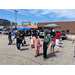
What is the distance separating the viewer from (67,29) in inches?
1404

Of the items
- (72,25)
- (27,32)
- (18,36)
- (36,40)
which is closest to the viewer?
(36,40)

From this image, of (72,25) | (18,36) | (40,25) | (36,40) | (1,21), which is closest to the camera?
(36,40)

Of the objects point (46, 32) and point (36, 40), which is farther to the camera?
point (36, 40)

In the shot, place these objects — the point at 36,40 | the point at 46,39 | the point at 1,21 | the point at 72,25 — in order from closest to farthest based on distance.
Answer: the point at 46,39 → the point at 36,40 → the point at 72,25 → the point at 1,21

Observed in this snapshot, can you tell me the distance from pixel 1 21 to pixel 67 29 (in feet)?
450

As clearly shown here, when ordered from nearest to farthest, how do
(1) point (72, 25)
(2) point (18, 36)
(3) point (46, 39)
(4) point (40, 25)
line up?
(3) point (46, 39) < (2) point (18, 36) < (1) point (72, 25) < (4) point (40, 25)

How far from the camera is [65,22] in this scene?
117 feet

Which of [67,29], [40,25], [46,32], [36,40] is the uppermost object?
[40,25]
